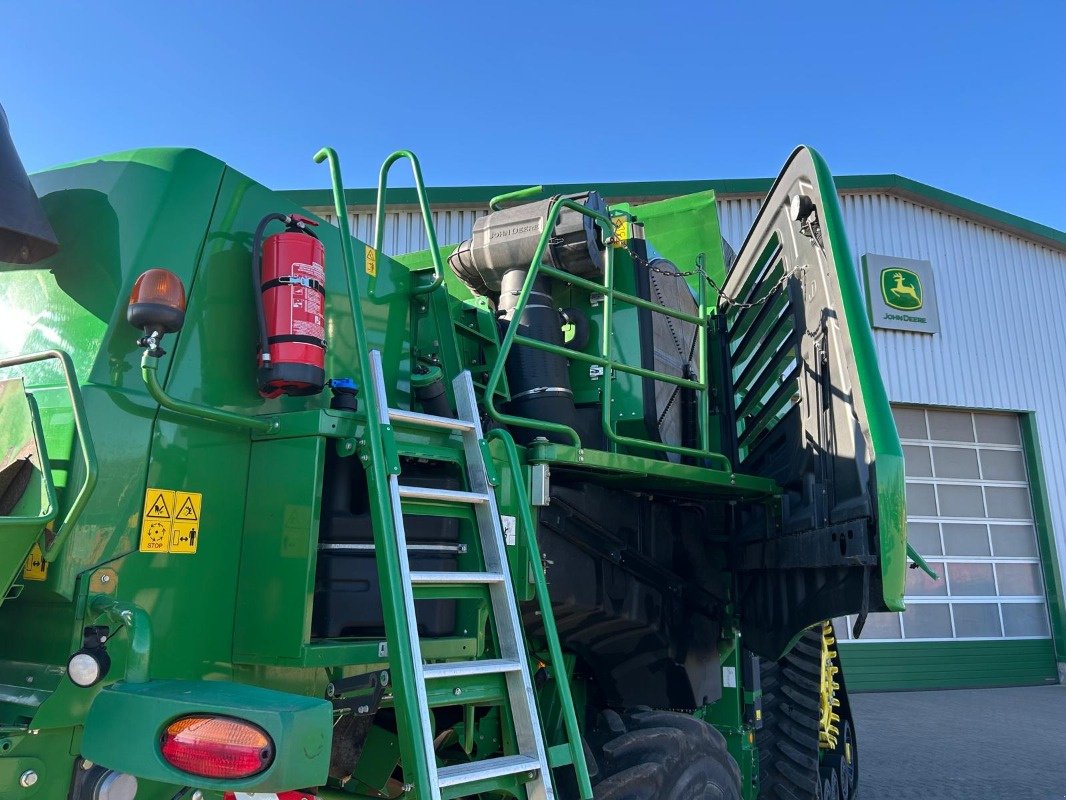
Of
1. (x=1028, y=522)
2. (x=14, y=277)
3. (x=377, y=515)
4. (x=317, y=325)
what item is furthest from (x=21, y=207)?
(x=1028, y=522)

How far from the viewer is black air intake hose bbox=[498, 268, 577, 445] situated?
366 centimetres

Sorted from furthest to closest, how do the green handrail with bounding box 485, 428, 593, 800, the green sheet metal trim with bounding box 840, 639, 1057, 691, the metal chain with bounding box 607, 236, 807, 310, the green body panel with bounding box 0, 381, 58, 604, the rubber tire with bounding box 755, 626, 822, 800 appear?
the green sheet metal trim with bounding box 840, 639, 1057, 691 < the rubber tire with bounding box 755, 626, 822, 800 < the metal chain with bounding box 607, 236, 807, 310 < the green handrail with bounding box 485, 428, 593, 800 < the green body panel with bounding box 0, 381, 58, 604

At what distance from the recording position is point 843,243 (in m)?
3.54

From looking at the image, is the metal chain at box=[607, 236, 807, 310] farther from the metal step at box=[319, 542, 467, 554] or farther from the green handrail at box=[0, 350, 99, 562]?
the green handrail at box=[0, 350, 99, 562]

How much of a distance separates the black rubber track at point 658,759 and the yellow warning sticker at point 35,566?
81.9 inches

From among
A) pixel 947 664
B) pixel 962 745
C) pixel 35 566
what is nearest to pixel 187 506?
pixel 35 566

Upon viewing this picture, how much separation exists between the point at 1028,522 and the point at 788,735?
10324mm

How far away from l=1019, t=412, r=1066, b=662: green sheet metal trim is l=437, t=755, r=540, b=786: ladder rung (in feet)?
43.3

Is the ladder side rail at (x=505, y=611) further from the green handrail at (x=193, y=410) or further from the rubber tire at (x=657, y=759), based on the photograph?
the rubber tire at (x=657, y=759)

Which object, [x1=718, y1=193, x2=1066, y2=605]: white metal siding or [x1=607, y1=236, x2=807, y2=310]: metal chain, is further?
[x1=718, y1=193, x2=1066, y2=605]: white metal siding

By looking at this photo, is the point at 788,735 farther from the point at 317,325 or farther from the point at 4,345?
the point at 4,345

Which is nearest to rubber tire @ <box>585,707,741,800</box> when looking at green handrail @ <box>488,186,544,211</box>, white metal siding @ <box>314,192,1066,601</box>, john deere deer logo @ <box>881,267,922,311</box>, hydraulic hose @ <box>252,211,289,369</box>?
hydraulic hose @ <box>252,211,289,369</box>

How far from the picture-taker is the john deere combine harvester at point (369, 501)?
206cm

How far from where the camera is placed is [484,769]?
7.54 ft
